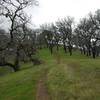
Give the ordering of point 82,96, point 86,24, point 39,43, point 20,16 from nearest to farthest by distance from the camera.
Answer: point 82,96 → point 20,16 → point 86,24 → point 39,43

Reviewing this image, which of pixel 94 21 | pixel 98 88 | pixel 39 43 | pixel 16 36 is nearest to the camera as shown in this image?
pixel 98 88

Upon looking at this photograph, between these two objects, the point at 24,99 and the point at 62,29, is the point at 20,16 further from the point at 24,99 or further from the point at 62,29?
the point at 62,29

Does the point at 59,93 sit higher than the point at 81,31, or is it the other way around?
the point at 81,31

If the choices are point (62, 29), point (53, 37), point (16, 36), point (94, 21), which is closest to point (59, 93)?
point (16, 36)

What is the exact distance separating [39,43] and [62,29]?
28.8 metres

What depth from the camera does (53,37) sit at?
105 m

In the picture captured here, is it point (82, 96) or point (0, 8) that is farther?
point (0, 8)

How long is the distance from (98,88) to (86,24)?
6413 cm

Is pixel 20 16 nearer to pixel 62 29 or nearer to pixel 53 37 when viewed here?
pixel 62 29

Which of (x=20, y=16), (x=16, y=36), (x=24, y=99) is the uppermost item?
(x=20, y=16)

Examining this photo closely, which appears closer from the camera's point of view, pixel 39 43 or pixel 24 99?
pixel 24 99

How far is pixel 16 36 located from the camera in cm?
4728

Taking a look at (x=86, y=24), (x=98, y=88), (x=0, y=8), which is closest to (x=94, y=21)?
(x=86, y=24)

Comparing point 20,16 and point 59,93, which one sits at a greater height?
point 20,16
